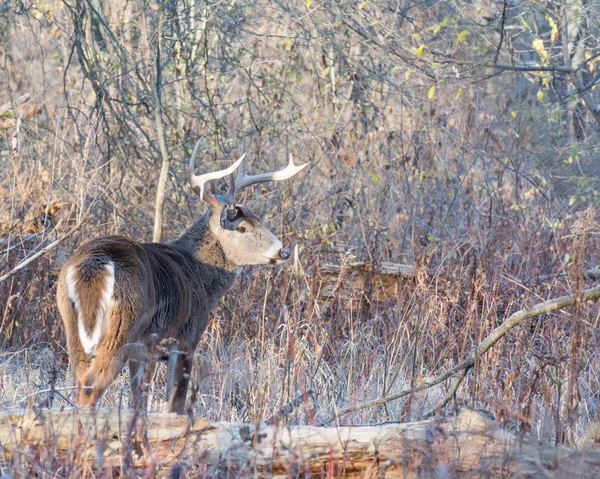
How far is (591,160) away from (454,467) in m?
10.4

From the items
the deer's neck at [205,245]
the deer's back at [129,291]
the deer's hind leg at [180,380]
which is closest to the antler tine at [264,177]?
the deer's neck at [205,245]

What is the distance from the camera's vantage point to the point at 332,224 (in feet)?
27.0

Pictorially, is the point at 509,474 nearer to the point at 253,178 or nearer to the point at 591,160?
the point at 253,178

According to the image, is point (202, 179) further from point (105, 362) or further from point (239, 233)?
point (105, 362)

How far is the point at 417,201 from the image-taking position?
8.84 metres

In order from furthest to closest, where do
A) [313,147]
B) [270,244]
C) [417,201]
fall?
1. [313,147]
2. [417,201]
3. [270,244]

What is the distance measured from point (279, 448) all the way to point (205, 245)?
3508 millimetres

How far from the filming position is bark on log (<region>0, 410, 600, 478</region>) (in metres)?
3.04

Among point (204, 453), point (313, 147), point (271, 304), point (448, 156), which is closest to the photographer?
point (204, 453)

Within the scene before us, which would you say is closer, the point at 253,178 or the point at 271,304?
the point at 253,178

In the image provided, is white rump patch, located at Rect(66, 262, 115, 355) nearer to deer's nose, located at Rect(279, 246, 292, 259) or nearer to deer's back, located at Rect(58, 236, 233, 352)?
deer's back, located at Rect(58, 236, 233, 352)

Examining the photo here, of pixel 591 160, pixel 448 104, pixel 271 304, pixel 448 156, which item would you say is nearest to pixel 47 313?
pixel 271 304

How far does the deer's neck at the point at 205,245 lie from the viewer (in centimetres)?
655

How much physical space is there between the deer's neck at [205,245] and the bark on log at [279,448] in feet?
10.4
